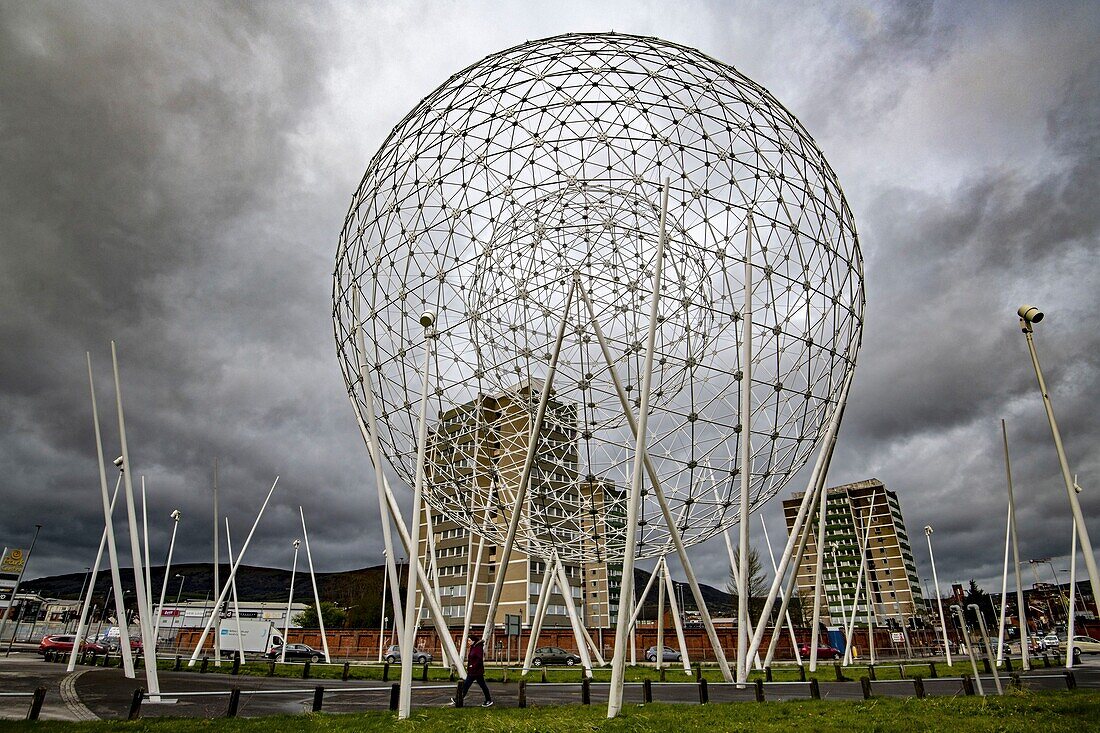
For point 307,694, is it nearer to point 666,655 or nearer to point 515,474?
point 515,474

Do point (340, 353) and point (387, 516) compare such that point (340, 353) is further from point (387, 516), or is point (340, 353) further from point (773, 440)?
point (773, 440)

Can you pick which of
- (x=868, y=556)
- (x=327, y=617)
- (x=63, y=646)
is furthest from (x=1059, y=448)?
(x=868, y=556)

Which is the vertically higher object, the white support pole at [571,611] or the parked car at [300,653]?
the white support pole at [571,611]

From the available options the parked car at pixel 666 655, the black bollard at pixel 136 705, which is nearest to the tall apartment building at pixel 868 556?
the parked car at pixel 666 655

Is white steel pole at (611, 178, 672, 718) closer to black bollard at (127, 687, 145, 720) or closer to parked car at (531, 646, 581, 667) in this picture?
black bollard at (127, 687, 145, 720)

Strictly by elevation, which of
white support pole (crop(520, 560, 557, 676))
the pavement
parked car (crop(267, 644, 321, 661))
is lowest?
parked car (crop(267, 644, 321, 661))

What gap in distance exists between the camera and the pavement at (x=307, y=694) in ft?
54.3

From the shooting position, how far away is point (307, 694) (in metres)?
21.4

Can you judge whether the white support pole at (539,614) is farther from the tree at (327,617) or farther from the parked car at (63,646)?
the tree at (327,617)

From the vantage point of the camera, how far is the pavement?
1655 centimetres

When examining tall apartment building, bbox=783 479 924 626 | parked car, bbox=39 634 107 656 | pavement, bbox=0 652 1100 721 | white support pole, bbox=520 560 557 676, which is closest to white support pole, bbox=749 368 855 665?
pavement, bbox=0 652 1100 721

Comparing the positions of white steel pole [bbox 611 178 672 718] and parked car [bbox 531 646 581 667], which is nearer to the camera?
white steel pole [bbox 611 178 672 718]

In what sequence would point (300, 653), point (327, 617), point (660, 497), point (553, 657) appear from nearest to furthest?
point (660, 497)
point (553, 657)
point (300, 653)
point (327, 617)

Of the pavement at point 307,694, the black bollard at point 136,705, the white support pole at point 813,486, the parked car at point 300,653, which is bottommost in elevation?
the parked car at point 300,653
